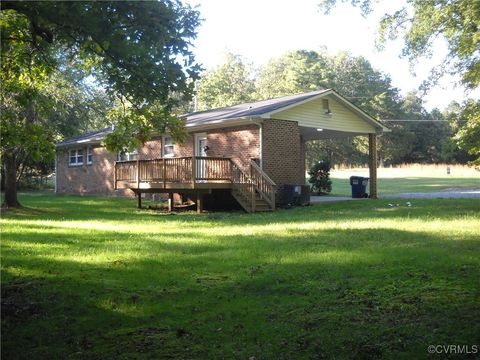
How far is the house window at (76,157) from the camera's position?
31.4 metres

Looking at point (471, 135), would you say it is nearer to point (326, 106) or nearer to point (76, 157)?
point (326, 106)

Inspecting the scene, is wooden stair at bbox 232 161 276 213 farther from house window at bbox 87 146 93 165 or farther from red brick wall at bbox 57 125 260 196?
house window at bbox 87 146 93 165

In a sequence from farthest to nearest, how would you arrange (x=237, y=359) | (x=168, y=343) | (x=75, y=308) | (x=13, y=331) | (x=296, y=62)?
(x=296, y=62) → (x=75, y=308) → (x=13, y=331) → (x=168, y=343) → (x=237, y=359)

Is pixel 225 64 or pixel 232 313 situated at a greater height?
pixel 225 64

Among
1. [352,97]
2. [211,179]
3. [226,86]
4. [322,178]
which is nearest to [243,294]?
[211,179]

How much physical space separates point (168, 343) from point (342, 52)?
7271cm

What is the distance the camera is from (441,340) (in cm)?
470

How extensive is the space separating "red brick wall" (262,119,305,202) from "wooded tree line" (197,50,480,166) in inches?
1498

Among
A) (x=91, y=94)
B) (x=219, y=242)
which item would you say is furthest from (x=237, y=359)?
(x=91, y=94)

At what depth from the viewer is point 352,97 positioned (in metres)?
66.1

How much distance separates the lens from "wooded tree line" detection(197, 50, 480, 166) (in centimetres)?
6175

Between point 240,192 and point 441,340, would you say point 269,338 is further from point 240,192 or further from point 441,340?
point 240,192

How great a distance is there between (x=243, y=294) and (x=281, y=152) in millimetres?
13693

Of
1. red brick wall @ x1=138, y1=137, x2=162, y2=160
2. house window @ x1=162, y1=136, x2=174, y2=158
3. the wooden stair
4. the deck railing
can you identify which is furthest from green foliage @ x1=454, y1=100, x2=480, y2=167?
red brick wall @ x1=138, y1=137, x2=162, y2=160
